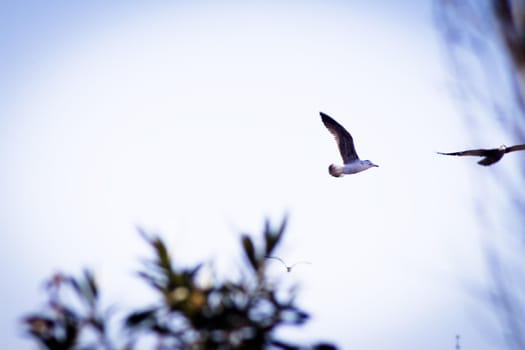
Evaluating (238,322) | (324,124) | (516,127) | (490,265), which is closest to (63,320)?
(238,322)

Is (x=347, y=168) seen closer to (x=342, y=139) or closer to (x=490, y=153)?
(x=342, y=139)

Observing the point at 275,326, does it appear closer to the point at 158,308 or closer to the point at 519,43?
the point at 158,308

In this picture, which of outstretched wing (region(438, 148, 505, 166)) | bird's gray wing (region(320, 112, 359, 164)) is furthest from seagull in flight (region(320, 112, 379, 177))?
outstretched wing (region(438, 148, 505, 166))

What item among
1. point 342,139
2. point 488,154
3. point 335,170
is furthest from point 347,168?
point 488,154

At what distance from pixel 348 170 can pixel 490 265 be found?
22.9 feet

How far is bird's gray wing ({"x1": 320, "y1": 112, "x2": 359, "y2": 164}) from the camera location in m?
→ 10.4

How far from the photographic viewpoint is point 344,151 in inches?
424

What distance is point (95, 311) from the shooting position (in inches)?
174

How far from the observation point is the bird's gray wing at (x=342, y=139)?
10.4 metres

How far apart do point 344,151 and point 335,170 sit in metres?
0.38

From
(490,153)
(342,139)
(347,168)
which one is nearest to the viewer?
(490,153)

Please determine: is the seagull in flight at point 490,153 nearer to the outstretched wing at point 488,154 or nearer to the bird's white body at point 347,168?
the outstretched wing at point 488,154

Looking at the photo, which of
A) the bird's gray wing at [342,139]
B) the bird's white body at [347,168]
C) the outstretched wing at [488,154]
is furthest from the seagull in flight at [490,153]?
the bird's white body at [347,168]

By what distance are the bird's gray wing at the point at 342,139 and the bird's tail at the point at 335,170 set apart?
6.5 inches
